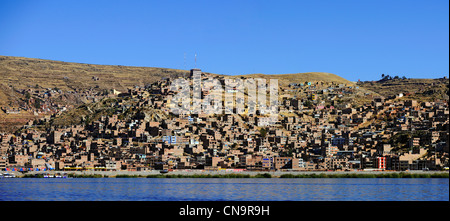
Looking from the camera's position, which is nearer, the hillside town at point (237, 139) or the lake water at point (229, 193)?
the lake water at point (229, 193)

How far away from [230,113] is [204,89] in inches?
728

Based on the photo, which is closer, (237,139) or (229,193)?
(229,193)

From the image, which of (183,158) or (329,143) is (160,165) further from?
(329,143)

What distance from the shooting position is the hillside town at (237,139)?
402ft

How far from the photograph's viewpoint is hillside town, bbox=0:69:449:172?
123 metres

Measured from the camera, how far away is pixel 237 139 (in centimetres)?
14838

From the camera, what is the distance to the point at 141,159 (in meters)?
129

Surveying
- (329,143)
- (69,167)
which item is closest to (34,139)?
(69,167)

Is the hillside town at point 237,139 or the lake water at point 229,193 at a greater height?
the hillside town at point 237,139

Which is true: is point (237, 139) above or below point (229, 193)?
above

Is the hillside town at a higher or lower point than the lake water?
higher

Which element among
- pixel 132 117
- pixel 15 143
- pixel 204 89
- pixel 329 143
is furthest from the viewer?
pixel 204 89

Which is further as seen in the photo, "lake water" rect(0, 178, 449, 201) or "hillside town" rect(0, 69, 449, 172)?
"hillside town" rect(0, 69, 449, 172)
